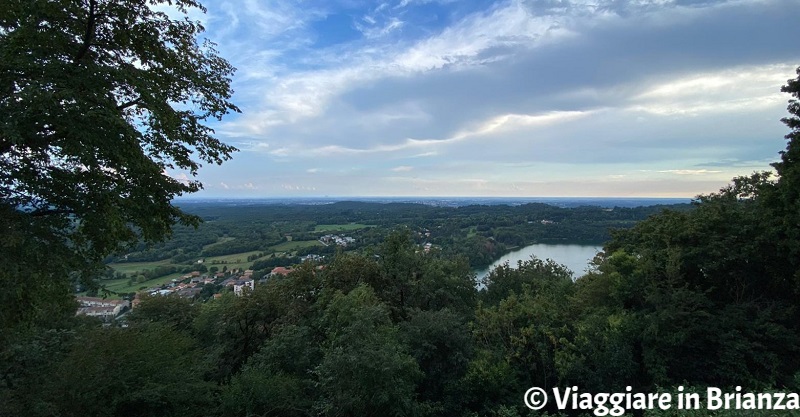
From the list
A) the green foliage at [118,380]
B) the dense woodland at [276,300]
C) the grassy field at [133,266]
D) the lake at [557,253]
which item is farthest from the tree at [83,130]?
the lake at [557,253]

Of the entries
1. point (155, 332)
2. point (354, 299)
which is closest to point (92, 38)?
point (155, 332)

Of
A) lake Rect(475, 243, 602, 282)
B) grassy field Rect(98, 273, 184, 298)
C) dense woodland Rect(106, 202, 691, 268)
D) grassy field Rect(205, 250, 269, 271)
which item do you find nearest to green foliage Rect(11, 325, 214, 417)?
grassy field Rect(98, 273, 184, 298)

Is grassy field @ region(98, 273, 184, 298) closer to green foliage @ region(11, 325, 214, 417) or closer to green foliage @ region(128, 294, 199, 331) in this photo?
green foliage @ region(128, 294, 199, 331)

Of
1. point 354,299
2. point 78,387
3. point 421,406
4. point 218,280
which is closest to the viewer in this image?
point 78,387

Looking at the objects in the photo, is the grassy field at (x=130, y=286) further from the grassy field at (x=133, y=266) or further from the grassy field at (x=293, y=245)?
the grassy field at (x=293, y=245)

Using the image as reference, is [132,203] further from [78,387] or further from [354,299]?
[354,299]
